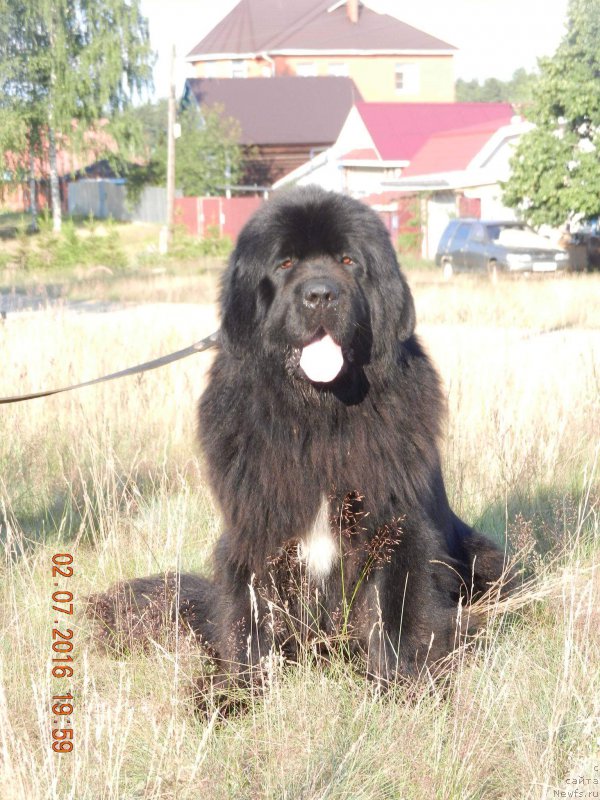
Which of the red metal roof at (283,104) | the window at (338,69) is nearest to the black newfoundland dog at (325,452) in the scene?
the red metal roof at (283,104)

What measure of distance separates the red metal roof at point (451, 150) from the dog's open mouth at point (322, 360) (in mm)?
33042

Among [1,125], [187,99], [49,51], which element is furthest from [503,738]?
[187,99]

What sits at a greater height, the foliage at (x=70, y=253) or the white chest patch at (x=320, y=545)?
the foliage at (x=70, y=253)

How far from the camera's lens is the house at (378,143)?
41.6m

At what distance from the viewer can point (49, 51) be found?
39.4m

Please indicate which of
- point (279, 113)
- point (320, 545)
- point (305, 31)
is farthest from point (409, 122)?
point (320, 545)

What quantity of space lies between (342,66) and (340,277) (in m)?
62.0

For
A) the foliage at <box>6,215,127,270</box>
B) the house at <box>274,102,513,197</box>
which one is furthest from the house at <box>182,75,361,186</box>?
the foliage at <box>6,215,127,270</box>

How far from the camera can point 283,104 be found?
54.0 m

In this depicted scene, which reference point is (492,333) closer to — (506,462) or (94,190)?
(506,462)

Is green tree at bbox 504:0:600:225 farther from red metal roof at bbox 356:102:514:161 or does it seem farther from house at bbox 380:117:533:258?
red metal roof at bbox 356:102:514:161

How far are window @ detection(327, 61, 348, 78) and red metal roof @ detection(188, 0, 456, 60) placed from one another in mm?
922

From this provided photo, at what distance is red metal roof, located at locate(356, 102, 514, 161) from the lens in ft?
139

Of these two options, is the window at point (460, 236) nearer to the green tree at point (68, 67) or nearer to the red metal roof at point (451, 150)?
the red metal roof at point (451, 150)
